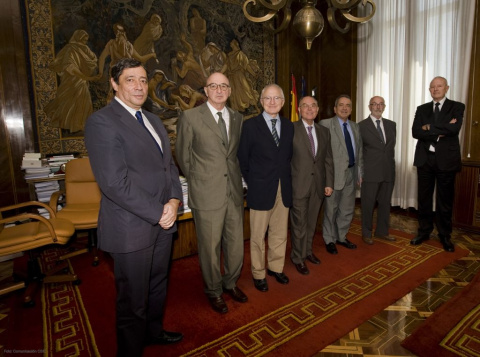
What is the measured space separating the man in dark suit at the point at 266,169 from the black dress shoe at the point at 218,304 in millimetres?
421

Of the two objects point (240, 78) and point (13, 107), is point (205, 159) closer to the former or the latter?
point (13, 107)

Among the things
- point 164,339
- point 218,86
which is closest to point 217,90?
point 218,86

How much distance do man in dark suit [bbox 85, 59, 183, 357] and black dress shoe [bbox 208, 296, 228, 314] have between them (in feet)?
2.61

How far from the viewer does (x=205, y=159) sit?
2297 mm

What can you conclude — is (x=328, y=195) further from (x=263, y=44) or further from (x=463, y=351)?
(x=263, y=44)

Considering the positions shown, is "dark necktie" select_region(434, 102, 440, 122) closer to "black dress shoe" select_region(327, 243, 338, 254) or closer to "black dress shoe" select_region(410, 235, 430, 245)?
"black dress shoe" select_region(410, 235, 430, 245)

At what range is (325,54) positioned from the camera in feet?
20.8

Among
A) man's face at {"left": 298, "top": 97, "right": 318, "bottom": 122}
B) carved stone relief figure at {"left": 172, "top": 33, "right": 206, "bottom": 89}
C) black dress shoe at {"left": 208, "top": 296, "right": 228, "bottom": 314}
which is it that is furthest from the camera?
carved stone relief figure at {"left": 172, "top": 33, "right": 206, "bottom": 89}

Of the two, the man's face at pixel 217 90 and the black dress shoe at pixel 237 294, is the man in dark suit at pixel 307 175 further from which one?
the man's face at pixel 217 90

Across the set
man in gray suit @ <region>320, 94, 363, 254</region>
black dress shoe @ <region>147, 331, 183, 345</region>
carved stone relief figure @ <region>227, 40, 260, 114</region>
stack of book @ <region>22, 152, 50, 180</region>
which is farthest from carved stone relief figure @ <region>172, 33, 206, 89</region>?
black dress shoe @ <region>147, 331, 183, 345</region>

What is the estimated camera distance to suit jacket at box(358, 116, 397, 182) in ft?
12.0

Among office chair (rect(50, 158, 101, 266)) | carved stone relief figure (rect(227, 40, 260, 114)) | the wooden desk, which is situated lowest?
the wooden desk

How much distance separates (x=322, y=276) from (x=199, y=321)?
129cm

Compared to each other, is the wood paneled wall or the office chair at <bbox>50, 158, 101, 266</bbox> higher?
the wood paneled wall
